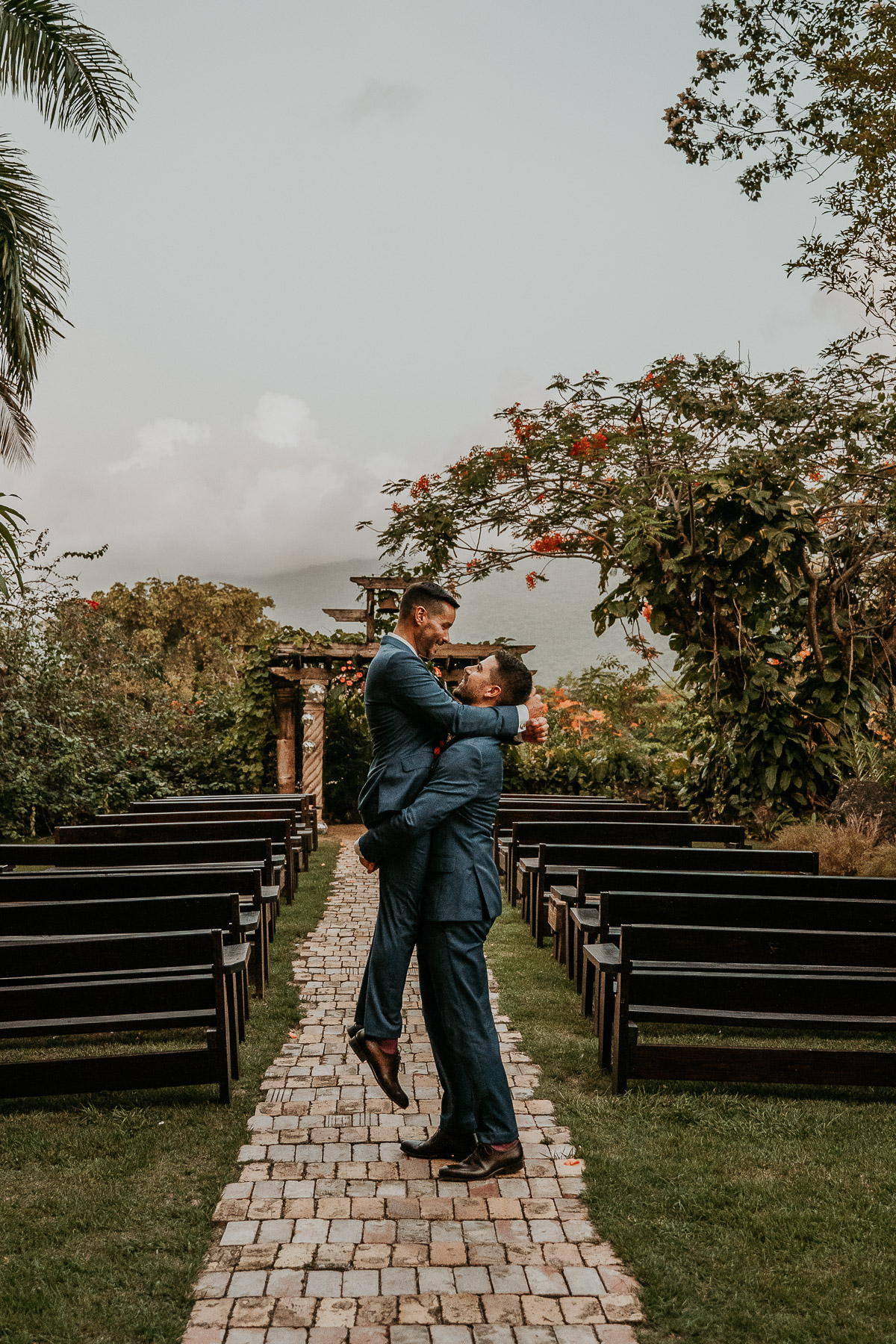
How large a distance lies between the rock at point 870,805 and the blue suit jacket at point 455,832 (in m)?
7.49

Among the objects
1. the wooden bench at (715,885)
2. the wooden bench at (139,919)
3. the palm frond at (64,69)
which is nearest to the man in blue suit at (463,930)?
the wooden bench at (139,919)

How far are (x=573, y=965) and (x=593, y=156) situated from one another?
37.4 ft

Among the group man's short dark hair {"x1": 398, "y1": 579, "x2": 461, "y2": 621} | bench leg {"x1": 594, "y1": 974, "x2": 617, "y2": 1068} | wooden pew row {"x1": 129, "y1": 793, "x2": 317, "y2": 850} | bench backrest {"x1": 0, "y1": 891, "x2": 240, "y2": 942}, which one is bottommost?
bench leg {"x1": 594, "y1": 974, "x2": 617, "y2": 1068}

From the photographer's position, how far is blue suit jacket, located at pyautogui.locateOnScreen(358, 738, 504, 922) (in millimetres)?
3543

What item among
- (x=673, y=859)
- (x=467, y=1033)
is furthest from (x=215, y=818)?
(x=467, y=1033)

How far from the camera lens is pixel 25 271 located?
28.4 feet

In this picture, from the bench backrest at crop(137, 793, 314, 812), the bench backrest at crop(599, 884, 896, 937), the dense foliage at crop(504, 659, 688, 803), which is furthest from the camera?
the dense foliage at crop(504, 659, 688, 803)

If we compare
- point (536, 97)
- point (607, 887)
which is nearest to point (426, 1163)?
point (607, 887)

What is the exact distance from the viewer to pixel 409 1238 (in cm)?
→ 311

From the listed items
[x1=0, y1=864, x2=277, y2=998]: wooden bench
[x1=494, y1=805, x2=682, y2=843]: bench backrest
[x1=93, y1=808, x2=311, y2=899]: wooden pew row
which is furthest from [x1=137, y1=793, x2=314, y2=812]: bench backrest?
[x1=0, y1=864, x2=277, y2=998]: wooden bench

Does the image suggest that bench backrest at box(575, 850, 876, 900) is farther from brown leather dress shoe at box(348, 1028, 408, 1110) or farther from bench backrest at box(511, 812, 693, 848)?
bench backrest at box(511, 812, 693, 848)

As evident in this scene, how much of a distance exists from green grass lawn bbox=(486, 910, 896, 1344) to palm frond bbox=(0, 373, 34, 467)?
8.96 meters

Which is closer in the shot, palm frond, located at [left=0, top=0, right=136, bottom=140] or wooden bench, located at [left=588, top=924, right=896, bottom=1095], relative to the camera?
wooden bench, located at [left=588, top=924, right=896, bottom=1095]

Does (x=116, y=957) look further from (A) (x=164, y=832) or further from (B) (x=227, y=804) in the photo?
(B) (x=227, y=804)
